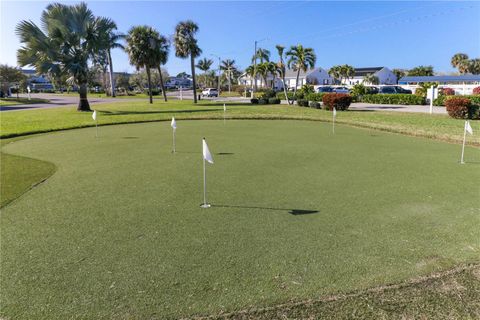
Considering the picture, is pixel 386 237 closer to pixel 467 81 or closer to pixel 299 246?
pixel 299 246

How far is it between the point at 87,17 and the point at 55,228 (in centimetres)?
2512

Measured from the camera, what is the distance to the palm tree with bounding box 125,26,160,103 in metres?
37.8

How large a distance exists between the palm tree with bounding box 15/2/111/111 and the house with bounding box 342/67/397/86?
65338 millimetres

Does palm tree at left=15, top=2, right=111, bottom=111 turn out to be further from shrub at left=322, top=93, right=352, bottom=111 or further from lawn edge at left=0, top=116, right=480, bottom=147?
shrub at left=322, top=93, right=352, bottom=111

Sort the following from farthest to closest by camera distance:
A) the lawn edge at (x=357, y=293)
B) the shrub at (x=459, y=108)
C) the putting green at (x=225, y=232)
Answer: the shrub at (x=459, y=108) → the putting green at (x=225, y=232) → the lawn edge at (x=357, y=293)

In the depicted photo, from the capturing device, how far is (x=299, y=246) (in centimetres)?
444

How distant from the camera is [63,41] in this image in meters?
25.5

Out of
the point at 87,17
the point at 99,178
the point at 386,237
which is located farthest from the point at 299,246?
the point at 87,17

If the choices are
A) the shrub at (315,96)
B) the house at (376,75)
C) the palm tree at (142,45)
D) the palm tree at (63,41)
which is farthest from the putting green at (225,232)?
the house at (376,75)

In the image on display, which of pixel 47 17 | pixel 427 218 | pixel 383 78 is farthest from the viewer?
pixel 383 78

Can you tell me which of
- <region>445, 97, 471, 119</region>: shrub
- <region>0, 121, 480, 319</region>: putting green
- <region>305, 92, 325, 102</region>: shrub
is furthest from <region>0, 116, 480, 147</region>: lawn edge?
<region>305, 92, 325, 102</region>: shrub

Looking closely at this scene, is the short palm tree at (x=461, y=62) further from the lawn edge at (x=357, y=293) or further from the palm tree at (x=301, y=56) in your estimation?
the lawn edge at (x=357, y=293)

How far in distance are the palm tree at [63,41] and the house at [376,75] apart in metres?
65.3

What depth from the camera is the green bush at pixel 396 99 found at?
105ft
